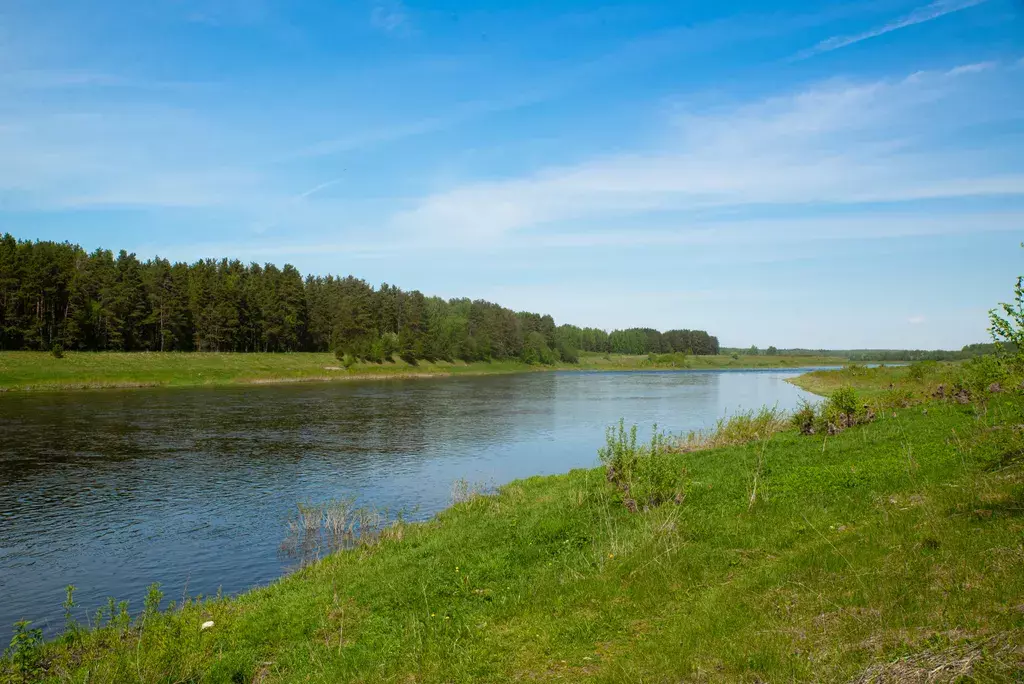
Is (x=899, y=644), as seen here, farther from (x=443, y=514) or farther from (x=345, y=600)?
(x=443, y=514)

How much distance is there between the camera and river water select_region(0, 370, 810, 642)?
1731 cm

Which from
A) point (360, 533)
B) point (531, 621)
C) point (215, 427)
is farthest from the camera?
point (215, 427)

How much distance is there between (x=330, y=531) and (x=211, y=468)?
14568 mm

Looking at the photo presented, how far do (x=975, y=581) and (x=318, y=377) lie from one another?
4064 inches

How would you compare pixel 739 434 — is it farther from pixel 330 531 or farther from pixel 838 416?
pixel 330 531

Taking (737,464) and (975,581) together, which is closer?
(975,581)

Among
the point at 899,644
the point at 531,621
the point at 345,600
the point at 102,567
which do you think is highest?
the point at 899,644

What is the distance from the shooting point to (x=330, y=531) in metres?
19.7

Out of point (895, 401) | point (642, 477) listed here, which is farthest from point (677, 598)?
point (895, 401)

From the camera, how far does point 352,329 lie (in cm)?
12700

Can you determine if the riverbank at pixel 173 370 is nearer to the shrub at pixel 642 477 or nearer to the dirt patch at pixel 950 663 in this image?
the shrub at pixel 642 477

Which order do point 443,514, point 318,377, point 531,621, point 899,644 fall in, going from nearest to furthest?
point 899,644
point 531,621
point 443,514
point 318,377

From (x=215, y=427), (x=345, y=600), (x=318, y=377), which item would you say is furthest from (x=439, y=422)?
(x=318, y=377)

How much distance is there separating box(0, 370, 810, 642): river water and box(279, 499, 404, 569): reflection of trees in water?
1.60 ft
